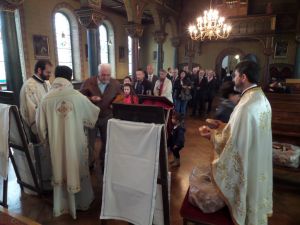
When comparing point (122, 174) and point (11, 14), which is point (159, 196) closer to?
point (122, 174)

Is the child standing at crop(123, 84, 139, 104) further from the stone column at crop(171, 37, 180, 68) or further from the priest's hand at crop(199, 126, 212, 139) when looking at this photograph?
the stone column at crop(171, 37, 180, 68)

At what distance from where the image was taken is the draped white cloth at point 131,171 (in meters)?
1.79

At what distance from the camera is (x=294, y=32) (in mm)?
10898

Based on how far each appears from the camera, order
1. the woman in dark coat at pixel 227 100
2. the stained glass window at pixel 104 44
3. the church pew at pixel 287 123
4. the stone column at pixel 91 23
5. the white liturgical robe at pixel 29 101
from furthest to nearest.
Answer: the stained glass window at pixel 104 44 < the stone column at pixel 91 23 < the church pew at pixel 287 123 < the white liturgical robe at pixel 29 101 < the woman in dark coat at pixel 227 100

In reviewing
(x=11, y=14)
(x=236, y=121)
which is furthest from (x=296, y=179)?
(x=11, y=14)

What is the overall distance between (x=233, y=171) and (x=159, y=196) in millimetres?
677

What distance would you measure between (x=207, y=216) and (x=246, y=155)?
0.58 m

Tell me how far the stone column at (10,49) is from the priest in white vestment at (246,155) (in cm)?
442

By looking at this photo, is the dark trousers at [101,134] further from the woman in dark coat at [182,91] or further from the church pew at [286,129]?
the woman in dark coat at [182,91]

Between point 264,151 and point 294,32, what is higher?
point 294,32

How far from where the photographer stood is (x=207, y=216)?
180 cm

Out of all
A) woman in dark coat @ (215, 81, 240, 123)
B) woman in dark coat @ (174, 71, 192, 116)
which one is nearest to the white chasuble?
woman in dark coat @ (215, 81, 240, 123)

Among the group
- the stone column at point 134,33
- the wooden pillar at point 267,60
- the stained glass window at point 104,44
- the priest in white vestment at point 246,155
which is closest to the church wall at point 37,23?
the stained glass window at point 104,44

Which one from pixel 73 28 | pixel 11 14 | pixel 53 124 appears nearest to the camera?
pixel 53 124
